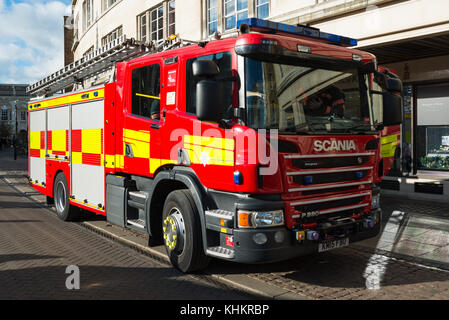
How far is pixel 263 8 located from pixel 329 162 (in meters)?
9.90

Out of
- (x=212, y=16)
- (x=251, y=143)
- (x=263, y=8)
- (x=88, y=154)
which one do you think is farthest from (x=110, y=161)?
(x=212, y=16)

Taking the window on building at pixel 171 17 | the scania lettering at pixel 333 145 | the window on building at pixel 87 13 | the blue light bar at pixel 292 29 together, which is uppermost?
the window on building at pixel 87 13

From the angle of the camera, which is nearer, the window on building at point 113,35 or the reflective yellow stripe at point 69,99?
the reflective yellow stripe at point 69,99

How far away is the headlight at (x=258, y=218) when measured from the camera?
4.54 meters

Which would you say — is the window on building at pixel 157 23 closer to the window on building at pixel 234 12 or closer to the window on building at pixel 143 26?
the window on building at pixel 143 26

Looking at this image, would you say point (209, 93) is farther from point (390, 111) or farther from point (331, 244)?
point (390, 111)

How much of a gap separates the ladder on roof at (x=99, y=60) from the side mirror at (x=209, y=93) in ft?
5.70

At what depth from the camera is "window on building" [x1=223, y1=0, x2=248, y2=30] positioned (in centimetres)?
1439

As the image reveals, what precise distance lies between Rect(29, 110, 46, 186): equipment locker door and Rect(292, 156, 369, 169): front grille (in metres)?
6.85

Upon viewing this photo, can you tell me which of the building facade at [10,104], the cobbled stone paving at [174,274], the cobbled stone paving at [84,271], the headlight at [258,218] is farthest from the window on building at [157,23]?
the building facade at [10,104]

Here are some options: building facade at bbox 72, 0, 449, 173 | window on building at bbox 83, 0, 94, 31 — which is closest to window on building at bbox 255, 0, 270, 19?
building facade at bbox 72, 0, 449, 173

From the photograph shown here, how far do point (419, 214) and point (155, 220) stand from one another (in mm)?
6236

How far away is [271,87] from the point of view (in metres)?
4.65

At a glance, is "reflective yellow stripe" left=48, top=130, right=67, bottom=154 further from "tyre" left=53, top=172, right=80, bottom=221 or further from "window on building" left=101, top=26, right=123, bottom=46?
"window on building" left=101, top=26, right=123, bottom=46
